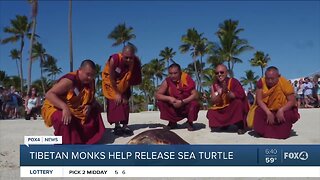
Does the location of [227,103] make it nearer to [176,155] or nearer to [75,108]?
[176,155]

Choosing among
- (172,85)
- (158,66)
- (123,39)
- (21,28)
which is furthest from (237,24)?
(172,85)

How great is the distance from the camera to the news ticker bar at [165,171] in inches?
185

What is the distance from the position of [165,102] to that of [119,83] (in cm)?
93

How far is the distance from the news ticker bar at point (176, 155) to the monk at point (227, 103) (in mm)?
1858

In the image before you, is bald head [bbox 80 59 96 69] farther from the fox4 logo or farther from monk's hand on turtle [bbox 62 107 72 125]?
the fox4 logo

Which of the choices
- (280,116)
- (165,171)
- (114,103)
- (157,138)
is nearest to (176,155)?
(165,171)

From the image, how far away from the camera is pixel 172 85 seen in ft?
23.8

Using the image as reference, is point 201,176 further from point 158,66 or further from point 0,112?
point 158,66

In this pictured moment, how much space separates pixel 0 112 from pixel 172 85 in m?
8.36

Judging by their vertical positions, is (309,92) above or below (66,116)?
above

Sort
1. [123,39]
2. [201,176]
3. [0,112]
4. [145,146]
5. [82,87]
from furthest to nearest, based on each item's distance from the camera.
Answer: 1. [123,39]
2. [0,112]
3. [82,87]
4. [145,146]
5. [201,176]

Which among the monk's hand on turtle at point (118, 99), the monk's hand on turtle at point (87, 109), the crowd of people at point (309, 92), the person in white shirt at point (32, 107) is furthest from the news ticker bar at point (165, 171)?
the crowd of people at point (309, 92)

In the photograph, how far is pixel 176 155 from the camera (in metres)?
5.11

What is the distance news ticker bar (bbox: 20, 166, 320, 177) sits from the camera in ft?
15.4
